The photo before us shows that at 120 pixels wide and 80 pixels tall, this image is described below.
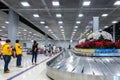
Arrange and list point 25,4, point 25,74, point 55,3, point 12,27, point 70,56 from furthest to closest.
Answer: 1. point 12,27
2. point 70,56
3. point 25,4
4. point 55,3
5. point 25,74

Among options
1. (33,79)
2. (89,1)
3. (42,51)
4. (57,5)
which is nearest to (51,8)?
(57,5)

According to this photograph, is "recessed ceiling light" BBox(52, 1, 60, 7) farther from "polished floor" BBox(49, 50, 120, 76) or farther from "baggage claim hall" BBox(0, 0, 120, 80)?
"polished floor" BBox(49, 50, 120, 76)

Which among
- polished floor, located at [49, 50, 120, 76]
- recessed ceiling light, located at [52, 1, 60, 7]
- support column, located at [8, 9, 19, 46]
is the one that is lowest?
polished floor, located at [49, 50, 120, 76]

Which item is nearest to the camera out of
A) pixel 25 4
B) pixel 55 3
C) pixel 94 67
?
pixel 94 67

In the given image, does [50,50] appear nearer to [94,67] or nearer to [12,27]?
[12,27]

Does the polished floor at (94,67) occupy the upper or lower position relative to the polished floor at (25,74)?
upper

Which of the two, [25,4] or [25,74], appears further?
[25,4]

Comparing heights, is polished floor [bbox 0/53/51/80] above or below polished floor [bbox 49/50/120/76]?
below

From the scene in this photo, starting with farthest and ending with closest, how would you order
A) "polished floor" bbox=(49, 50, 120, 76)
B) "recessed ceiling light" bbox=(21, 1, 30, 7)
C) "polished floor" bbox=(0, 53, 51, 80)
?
"recessed ceiling light" bbox=(21, 1, 30, 7) → "polished floor" bbox=(0, 53, 51, 80) → "polished floor" bbox=(49, 50, 120, 76)

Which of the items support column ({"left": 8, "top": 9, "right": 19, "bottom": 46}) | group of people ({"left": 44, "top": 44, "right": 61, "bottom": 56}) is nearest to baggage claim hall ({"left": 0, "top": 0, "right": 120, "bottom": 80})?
support column ({"left": 8, "top": 9, "right": 19, "bottom": 46})

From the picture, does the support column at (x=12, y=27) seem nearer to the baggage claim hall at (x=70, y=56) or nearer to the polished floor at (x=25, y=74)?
the baggage claim hall at (x=70, y=56)

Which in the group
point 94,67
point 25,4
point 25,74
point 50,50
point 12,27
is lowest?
point 25,74

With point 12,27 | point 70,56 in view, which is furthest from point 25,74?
point 12,27

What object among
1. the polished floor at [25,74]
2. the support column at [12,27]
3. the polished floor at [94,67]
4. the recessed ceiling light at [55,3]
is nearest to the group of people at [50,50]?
the support column at [12,27]
